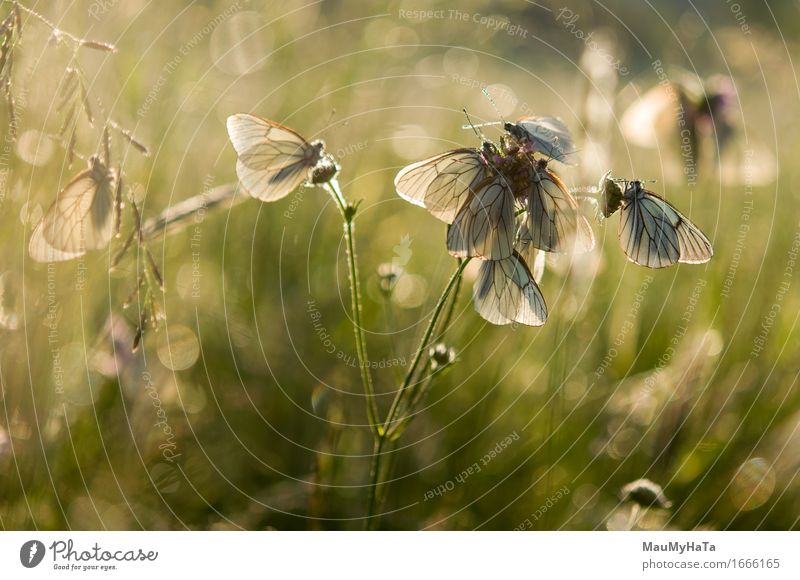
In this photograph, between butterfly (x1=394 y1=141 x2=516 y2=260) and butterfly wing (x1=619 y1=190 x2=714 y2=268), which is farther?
butterfly wing (x1=619 y1=190 x2=714 y2=268)

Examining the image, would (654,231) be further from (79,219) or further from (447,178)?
(79,219)

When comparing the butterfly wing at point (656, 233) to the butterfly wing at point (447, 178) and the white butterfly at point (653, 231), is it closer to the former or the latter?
the white butterfly at point (653, 231)

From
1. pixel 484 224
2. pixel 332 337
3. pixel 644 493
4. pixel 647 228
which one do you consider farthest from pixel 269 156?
pixel 644 493

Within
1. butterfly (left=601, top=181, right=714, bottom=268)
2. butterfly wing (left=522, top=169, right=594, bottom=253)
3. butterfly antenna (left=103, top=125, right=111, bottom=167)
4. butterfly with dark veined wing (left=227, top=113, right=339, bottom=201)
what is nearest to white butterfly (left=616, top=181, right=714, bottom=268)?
butterfly (left=601, top=181, right=714, bottom=268)

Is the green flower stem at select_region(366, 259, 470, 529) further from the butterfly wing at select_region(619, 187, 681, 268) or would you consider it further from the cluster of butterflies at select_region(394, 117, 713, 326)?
the butterfly wing at select_region(619, 187, 681, 268)

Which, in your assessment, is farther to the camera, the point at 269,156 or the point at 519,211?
the point at 269,156

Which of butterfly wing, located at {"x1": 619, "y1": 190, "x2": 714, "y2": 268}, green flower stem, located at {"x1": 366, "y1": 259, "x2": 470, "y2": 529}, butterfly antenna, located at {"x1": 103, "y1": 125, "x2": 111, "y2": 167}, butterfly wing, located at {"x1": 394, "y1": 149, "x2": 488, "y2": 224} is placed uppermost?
butterfly antenna, located at {"x1": 103, "y1": 125, "x2": 111, "y2": 167}
